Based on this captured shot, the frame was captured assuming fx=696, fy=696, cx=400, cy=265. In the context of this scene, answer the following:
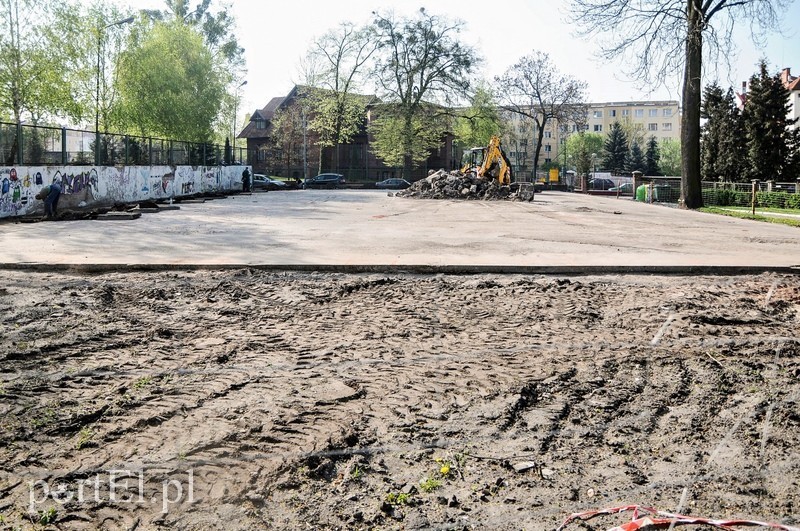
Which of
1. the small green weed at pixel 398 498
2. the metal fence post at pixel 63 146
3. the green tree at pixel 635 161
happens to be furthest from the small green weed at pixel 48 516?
the green tree at pixel 635 161

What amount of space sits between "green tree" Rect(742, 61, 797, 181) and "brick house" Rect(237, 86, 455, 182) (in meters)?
38.1

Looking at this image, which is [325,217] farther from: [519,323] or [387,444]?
[387,444]

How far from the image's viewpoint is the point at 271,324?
25.1ft

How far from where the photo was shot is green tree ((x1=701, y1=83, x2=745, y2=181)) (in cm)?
5500

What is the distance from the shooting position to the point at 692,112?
109ft

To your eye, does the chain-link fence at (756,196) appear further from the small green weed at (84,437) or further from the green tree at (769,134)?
the small green weed at (84,437)

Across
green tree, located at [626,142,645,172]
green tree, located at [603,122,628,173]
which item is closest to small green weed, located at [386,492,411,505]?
green tree, located at [626,142,645,172]

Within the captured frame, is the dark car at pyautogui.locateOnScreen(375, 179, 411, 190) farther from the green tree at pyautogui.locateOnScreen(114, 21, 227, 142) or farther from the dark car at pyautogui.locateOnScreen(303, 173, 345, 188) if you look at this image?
the green tree at pyautogui.locateOnScreen(114, 21, 227, 142)

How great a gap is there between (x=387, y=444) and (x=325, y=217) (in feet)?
66.9

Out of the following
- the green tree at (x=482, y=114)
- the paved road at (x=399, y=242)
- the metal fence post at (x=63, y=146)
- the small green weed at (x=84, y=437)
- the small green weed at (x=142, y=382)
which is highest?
the green tree at (x=482, y=114)

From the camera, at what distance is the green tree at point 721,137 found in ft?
180

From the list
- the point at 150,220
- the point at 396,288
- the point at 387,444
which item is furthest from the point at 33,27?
the point at 387,444

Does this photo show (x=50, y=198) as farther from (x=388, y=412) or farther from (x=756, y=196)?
(x=756, y=196)

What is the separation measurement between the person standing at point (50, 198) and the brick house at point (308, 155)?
5737 cm
